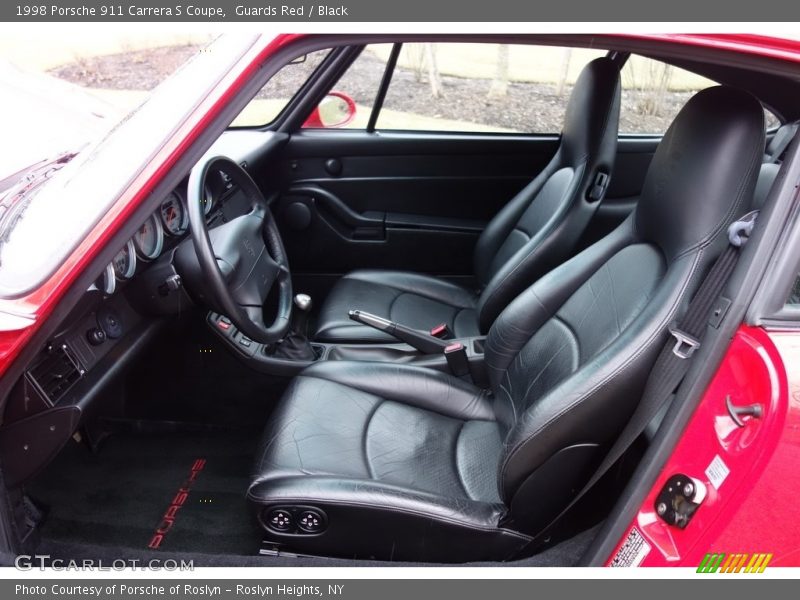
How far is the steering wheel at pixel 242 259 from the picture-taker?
5.52 feet

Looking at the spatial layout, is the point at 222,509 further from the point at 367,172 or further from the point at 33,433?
the point at 367,172

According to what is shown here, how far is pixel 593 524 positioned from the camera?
58.8 inches

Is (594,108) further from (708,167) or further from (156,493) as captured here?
(156,493)

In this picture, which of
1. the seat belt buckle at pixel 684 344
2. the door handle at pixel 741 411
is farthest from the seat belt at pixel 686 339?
the door handle at pixel 741 411

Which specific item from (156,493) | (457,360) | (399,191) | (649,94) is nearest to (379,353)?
(457,360)

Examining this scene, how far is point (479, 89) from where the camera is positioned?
9.20 feet

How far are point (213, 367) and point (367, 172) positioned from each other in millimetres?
1211

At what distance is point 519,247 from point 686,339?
4.05 ft

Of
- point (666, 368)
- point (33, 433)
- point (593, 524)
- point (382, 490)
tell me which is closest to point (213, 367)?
point (33, 433)

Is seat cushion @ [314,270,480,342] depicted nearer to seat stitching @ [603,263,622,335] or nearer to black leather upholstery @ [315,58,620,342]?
black leather upholstery @ [315,58,620,342]

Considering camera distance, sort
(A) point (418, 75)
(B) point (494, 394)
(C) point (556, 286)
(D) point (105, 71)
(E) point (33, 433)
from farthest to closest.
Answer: (A) point (418, 75) < (D) point (105, 71) < (B) point (494, 394) < (C) point (556, 286) < (E) point (33, 433)

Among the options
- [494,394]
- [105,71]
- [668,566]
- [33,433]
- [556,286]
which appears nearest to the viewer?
[668,566]

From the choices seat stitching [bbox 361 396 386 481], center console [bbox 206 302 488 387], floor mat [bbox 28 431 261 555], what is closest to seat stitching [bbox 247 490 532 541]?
seat stitching [bbox 361 396 386 481]

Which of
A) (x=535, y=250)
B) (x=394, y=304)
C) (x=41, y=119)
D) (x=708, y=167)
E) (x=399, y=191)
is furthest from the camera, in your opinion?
(x=399, y=191)
